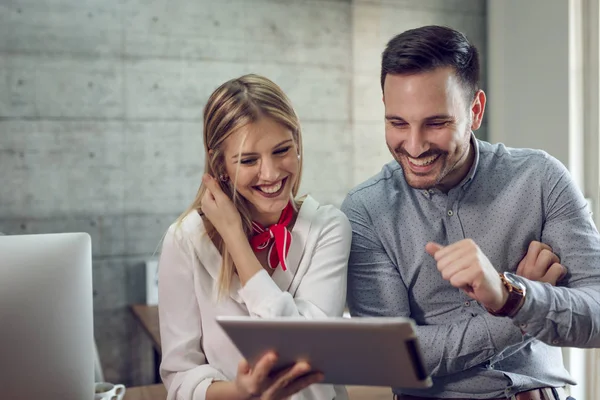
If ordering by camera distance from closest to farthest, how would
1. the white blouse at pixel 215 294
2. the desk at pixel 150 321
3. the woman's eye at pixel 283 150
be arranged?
the white blouse at pixel 215 294 → the woman's eye at pixel 283 150 → the desk at pixel 150 321

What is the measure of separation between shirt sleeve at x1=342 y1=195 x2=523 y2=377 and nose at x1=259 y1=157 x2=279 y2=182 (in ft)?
1.00

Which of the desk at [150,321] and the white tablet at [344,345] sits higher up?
the white tablet at [344,345]

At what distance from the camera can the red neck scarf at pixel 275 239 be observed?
1.63 meters

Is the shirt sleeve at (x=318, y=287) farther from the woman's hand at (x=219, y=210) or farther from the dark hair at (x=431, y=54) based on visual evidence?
the dark hair at (x=431, y=54)

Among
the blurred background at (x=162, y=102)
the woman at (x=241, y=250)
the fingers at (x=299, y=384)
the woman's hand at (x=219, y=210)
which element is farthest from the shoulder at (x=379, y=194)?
the blurred background at (x=162, y=102)

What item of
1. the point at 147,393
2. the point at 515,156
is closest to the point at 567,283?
the point at 515,156

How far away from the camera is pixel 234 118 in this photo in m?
1.60

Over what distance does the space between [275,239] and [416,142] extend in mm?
396

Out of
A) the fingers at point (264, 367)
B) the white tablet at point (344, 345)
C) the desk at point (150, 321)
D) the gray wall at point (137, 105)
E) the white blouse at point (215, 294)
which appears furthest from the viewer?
the gray wall at point (137, 105)

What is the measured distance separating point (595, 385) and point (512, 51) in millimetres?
1826

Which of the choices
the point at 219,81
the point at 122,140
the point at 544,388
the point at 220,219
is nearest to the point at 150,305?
the point at 122,140

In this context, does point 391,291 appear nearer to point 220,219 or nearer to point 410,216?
point 410,216

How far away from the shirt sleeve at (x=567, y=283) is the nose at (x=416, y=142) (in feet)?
1.06

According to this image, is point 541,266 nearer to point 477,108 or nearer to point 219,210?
point 477,108
